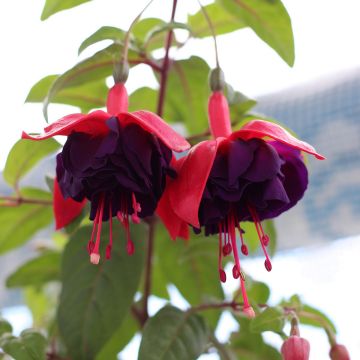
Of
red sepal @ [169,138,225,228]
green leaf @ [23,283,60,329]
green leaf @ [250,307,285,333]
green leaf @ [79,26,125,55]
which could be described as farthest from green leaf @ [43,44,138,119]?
green leaf @ [23,283,60,329]

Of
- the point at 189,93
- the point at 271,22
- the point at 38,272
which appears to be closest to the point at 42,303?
the point at 38,272

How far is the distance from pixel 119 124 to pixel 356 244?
157 centimetres

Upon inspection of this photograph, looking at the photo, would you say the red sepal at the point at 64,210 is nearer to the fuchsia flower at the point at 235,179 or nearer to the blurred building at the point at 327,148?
the fuchsia flower at the point at 235,179

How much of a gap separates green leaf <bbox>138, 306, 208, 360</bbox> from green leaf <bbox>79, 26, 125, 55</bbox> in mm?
338

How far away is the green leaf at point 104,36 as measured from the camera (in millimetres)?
675

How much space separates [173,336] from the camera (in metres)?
0.73

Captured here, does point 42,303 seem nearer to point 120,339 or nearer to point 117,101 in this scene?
point 120,339

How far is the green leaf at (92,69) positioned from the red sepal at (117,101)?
9cm

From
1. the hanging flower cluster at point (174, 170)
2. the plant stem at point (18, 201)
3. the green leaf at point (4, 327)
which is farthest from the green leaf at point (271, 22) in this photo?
the green leaf at point (4, 327)

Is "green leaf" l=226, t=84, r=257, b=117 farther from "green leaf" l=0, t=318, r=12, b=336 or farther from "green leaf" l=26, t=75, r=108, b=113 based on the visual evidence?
"green leaf" l=0, t=318, r=12, b=336

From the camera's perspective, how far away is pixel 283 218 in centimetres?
184

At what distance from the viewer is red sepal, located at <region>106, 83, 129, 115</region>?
61 centimetres

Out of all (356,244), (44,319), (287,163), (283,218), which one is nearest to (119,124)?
(287,163)

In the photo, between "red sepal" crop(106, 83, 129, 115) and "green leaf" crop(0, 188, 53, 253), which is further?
"green leaf" crop(0, 188, 53, 253)
